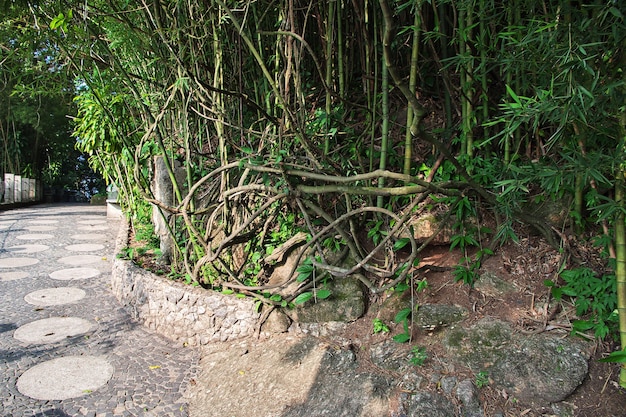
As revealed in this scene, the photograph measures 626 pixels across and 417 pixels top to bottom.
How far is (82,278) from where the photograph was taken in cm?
378

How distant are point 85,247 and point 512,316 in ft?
14.4

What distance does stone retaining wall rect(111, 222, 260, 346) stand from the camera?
8.57 feet

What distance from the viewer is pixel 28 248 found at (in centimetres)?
462

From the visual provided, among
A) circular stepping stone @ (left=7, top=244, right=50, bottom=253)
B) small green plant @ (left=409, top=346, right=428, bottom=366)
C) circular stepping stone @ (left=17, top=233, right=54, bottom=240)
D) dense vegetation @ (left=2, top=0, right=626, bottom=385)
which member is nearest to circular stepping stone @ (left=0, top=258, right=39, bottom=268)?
circular stepping stone @ (left=7, top=244, right=50, bottom=253)

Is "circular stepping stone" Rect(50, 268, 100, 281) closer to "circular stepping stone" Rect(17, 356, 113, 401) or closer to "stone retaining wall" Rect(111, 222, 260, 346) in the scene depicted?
"stone retaining wall" Rect(111, 222, 260, 346)

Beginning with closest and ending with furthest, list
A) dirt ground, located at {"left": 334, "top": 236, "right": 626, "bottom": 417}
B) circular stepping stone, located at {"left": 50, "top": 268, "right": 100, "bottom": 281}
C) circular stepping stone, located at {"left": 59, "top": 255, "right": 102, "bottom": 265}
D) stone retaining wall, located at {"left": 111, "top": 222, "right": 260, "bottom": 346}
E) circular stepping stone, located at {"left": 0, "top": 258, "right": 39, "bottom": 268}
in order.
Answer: dirt ground, located at {"left": 334, "top": 236, "right": 626, "bottom": 417}, stone retaining wall, located at {"left": 111, "top": 222, "right": 260, "bottom": 346}, circular stepping stone, located at {"left": 50, "top": 268, "right": 100, "bottom": 281}, circular stepping stone, located at {"left": 0, "top": 258, "right": 39, "bottom": 268}, circular stepping stone, located at {"left": 59, "top": 255, "right": 102, "bottom": 265}

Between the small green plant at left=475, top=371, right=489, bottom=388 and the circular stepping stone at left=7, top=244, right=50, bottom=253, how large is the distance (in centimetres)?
447

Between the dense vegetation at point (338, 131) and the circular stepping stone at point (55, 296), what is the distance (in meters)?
0.87

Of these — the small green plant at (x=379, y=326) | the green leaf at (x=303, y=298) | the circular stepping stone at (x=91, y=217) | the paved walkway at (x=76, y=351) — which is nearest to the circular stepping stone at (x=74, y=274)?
the paved walkway at (x=76, y=351)

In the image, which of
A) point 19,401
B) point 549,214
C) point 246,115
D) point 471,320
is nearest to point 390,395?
point 471,320

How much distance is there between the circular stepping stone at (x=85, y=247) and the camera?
184 inches

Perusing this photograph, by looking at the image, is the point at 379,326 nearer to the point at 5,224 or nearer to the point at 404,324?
the point at 404,324

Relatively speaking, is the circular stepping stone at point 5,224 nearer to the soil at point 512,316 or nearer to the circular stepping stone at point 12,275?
the circular stepping stone at point 12,275

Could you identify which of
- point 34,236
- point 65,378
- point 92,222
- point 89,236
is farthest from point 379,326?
point 92,222
